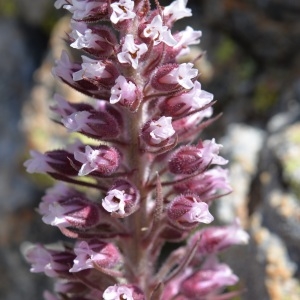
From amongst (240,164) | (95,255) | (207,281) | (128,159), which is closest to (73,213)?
(95,255)

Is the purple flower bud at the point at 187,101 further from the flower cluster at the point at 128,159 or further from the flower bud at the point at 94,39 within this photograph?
the flower bud at the point at 94,39

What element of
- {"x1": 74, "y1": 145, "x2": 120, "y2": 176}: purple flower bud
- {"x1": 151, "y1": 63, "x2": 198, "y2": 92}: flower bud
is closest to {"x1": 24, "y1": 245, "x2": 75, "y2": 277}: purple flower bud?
{"x1": 74, "y1": 145, "x2": 120, "y2": 176}: purple flower bud

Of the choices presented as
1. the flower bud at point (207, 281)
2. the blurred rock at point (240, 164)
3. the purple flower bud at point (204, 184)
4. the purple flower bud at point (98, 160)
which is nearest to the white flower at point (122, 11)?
the purple flower bud at point (98, 160)

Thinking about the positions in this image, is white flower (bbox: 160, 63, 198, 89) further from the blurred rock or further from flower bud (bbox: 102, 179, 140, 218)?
the blurred rock

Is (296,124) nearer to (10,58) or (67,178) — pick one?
(67,178)

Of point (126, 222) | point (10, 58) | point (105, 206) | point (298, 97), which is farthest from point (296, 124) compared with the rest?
point (10, 58)

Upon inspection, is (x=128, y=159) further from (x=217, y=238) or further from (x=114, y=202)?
(x=217, y=238)
